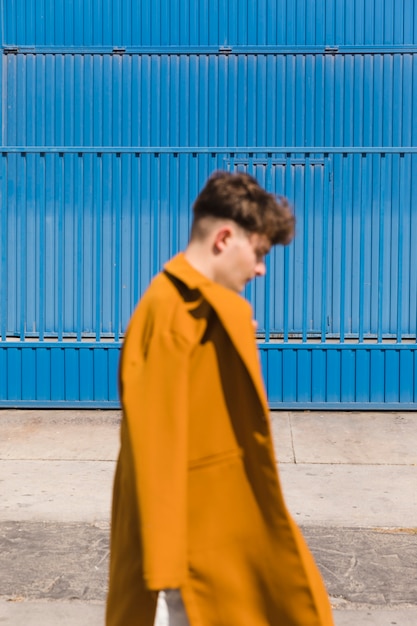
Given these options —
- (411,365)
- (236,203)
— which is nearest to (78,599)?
(236,203)

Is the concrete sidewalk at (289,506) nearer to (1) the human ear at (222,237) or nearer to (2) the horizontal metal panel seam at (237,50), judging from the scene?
(1) the human ear at (222,237)

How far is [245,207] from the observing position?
7.93ft

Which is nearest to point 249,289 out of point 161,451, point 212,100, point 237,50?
point 212,100

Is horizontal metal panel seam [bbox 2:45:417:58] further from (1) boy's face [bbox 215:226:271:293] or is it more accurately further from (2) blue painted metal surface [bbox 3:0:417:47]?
(1) boy's face [bbox 215:226:271:293]

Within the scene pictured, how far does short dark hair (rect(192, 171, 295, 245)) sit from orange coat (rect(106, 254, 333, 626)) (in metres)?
0.15

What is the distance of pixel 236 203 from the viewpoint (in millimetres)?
2416

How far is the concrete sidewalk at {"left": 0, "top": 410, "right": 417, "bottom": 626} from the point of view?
434 cm

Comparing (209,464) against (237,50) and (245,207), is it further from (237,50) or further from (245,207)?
(237,50)

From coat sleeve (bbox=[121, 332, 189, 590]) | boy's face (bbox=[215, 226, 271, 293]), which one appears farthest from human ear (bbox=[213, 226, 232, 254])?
coat sleeve (bbox=[121, 332, 189, 590])

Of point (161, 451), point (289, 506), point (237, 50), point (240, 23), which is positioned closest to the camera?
point (161, 451)

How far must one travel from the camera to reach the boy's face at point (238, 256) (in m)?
2.43

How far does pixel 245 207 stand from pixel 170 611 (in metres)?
0.99

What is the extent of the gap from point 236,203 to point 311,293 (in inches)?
311

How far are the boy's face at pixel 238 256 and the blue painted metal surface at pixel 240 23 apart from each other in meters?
9.35
